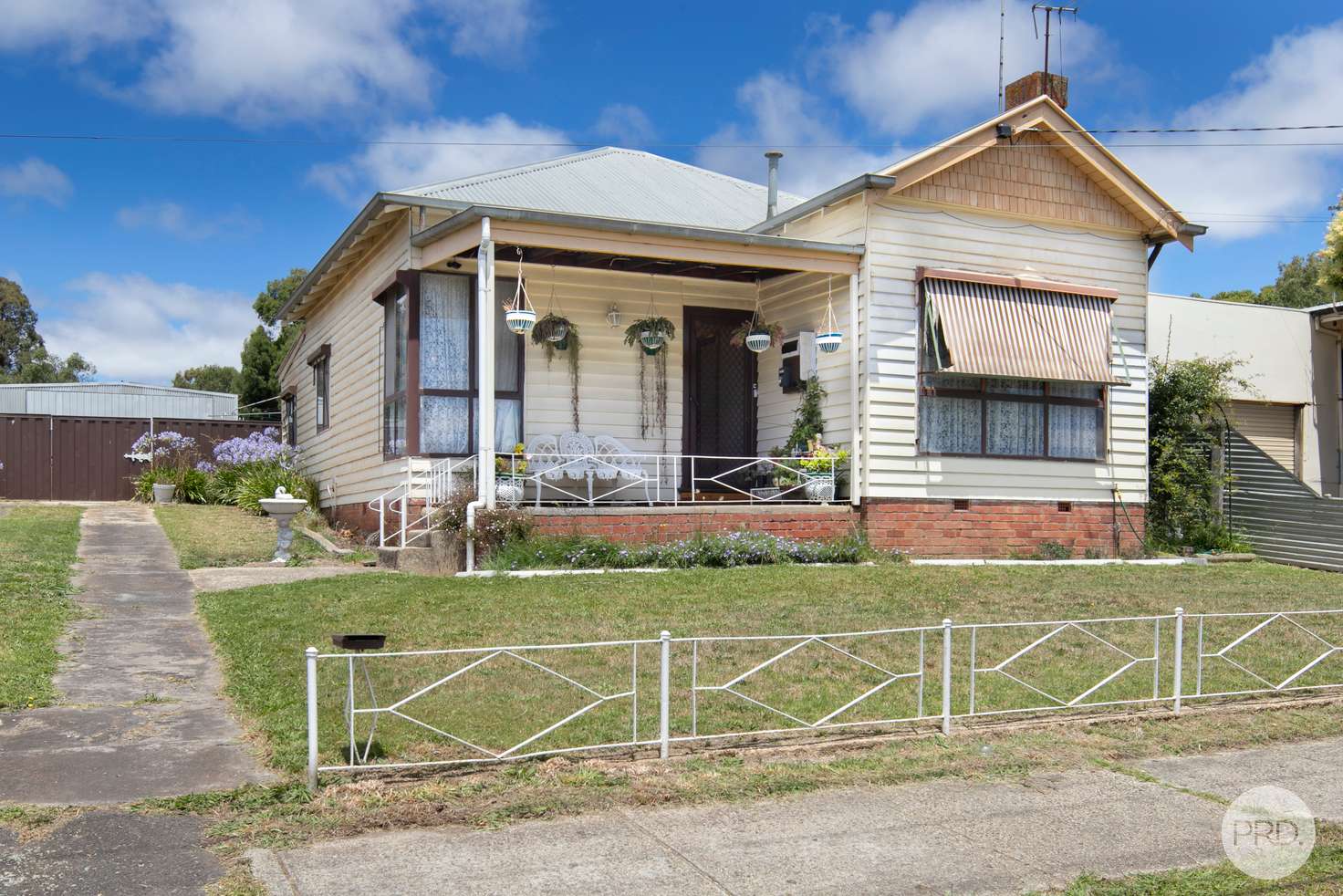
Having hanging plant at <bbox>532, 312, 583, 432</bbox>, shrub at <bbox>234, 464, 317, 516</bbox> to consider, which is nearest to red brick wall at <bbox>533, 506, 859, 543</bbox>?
hanging plant at <bbox>532, 312, 583, 432</bbox>

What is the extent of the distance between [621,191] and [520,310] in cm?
371

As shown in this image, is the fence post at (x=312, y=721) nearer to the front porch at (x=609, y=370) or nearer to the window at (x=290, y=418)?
the front porch at (x=609, y=370)

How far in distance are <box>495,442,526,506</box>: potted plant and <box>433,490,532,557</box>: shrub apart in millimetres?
375

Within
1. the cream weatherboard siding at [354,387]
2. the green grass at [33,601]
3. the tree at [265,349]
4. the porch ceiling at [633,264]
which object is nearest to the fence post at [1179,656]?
the green grass at [33,601]

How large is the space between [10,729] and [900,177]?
11090 millimetres

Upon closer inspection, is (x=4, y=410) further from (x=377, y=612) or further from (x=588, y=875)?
(x=588, y=875)

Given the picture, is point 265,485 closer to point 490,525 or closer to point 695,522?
point 490,525

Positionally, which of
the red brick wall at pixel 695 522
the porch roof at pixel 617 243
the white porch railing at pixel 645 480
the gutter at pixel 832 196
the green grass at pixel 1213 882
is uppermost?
the gutter at pixel 832 196

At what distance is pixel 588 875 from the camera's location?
4.68 meters

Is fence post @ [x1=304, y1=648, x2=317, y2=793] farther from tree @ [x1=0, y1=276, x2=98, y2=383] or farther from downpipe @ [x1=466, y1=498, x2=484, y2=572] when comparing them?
tree @ [x1=0, y1=276, x2=98, y2=383]

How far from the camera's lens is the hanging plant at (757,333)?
50.6 feet

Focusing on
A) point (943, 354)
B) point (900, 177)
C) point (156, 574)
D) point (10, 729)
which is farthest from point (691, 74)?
point (10, 729)

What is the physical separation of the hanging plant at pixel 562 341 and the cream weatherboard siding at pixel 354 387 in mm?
1843

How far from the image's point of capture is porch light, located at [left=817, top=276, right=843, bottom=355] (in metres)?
14.1
